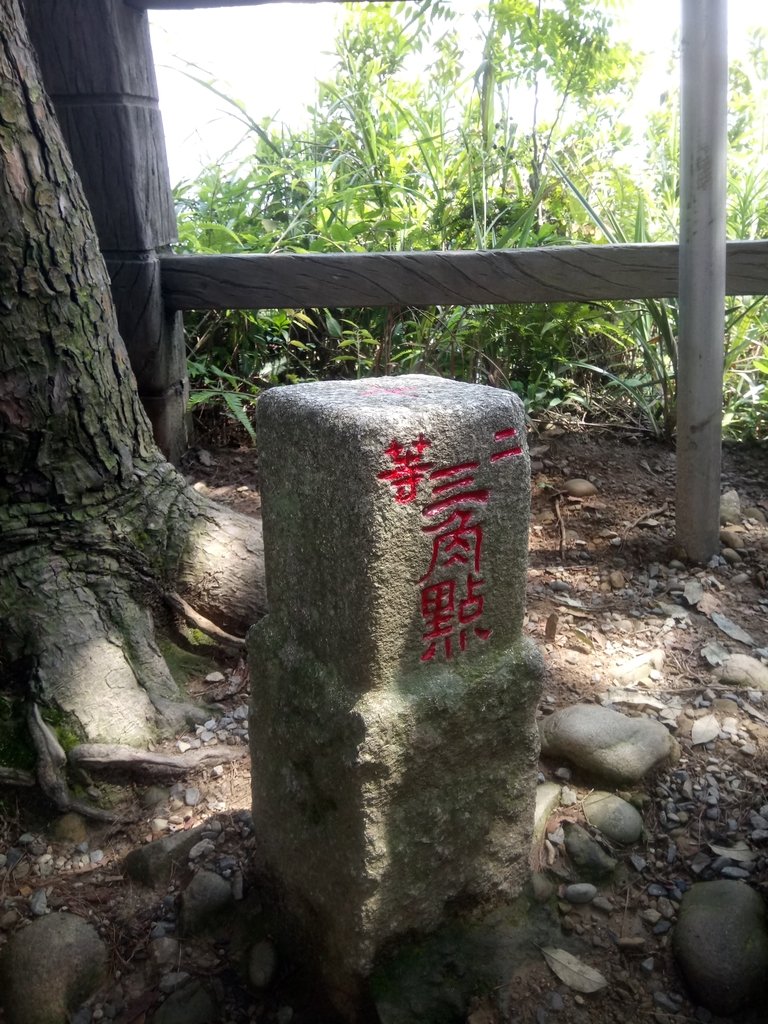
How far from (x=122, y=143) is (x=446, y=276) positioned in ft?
3.87

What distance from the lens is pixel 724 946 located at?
171 cm

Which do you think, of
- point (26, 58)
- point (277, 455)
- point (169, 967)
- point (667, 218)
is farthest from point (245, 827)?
point (667, 218)

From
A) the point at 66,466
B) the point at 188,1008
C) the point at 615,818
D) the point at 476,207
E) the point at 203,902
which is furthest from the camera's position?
the point at 476,207

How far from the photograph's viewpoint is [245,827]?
203cm

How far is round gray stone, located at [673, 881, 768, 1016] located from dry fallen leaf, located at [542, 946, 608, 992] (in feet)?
0.63

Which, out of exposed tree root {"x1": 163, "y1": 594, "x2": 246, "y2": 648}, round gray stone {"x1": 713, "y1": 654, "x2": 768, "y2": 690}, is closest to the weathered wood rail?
exposed tree root {"x1": 163, "y1": 594, "x2": 246, "y2": 648}

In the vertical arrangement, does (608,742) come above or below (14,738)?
below

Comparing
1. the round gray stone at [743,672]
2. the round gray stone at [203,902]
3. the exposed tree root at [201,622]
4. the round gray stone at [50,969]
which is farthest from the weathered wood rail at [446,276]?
the round gray stone at [50,969]

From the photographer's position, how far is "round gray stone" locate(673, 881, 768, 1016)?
1.68m

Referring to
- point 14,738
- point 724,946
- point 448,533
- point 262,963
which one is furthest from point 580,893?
point 14,738

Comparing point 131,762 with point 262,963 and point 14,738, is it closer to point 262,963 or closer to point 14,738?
point 14,738

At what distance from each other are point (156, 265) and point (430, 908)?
7.65 feet

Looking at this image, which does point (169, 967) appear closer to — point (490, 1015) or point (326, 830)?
point (326, 830)

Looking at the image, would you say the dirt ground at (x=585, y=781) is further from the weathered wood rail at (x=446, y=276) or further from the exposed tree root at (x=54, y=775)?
the weathered wood rail at (x=446, y=276)
